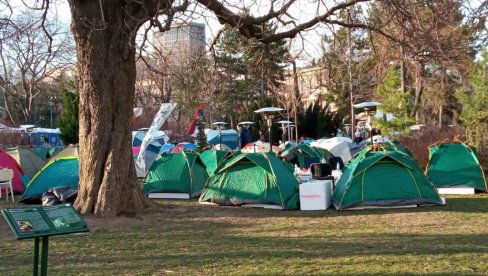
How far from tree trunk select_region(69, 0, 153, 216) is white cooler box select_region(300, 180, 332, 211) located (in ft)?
10.8

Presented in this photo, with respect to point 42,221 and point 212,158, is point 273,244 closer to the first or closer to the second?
point 42,221

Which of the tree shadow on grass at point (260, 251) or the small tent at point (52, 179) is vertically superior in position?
the small tent at point (52, 179)

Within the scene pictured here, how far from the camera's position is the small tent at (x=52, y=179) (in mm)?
13688

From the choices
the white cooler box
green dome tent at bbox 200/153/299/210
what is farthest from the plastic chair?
the white cooler box

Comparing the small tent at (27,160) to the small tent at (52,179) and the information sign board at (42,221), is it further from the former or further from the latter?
the information sign board at (42,221)

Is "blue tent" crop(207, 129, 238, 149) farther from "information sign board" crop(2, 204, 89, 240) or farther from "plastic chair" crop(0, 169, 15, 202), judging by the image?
"information sign board" crop(2, 204, 89, 240)

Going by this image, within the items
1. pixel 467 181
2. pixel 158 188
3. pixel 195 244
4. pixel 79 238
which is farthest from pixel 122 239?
pixel 467 181

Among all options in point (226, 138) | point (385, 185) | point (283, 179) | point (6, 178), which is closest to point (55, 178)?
point (6, 178)

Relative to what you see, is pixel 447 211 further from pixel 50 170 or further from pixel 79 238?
pixel 50 170

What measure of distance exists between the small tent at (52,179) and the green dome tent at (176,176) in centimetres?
181

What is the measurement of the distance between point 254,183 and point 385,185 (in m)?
2.71

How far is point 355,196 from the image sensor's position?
1140 cm

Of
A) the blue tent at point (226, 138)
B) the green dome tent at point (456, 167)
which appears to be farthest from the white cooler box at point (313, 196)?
the blue tent at point (226, 138)

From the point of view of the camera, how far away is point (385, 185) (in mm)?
11516
